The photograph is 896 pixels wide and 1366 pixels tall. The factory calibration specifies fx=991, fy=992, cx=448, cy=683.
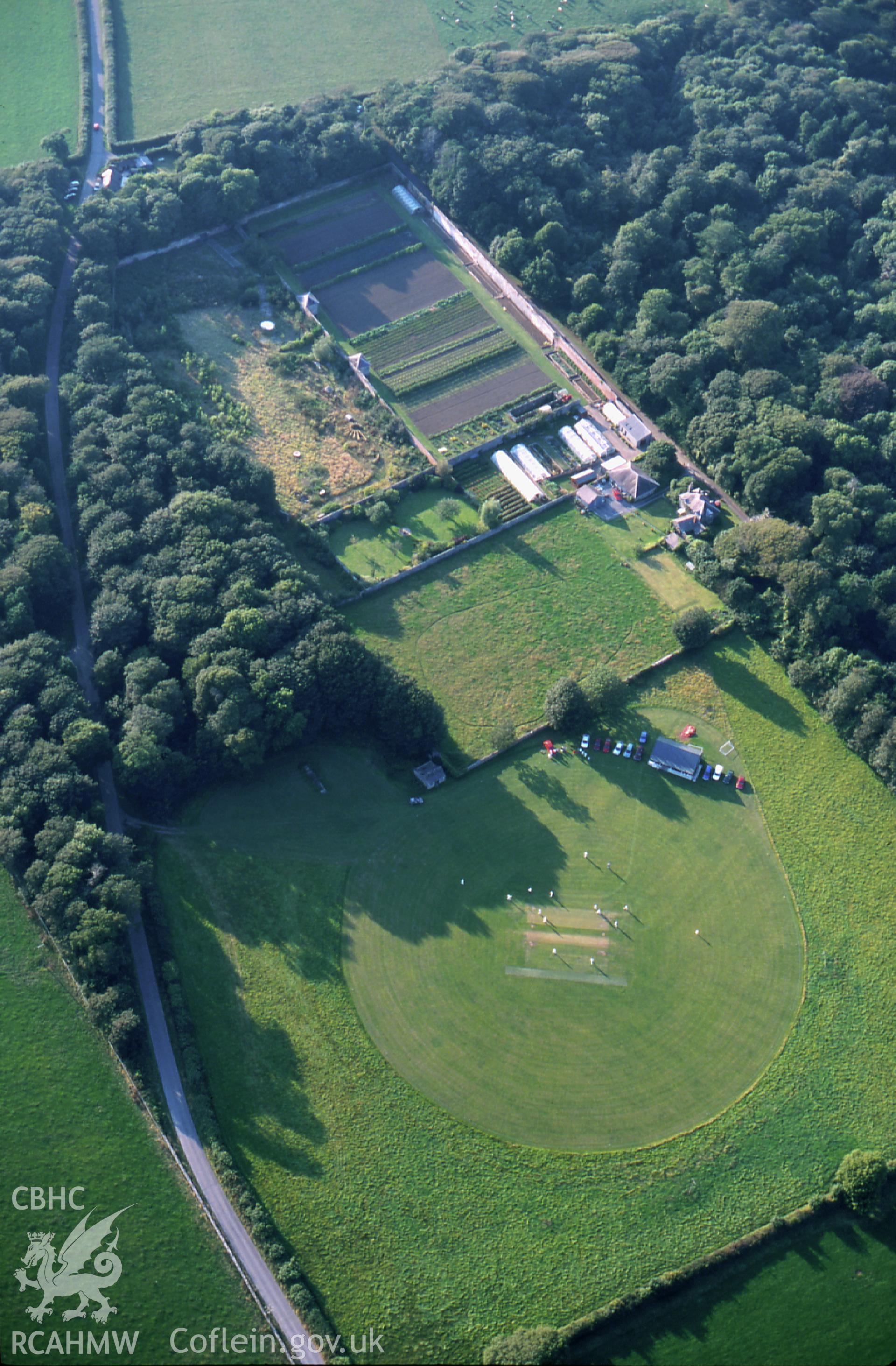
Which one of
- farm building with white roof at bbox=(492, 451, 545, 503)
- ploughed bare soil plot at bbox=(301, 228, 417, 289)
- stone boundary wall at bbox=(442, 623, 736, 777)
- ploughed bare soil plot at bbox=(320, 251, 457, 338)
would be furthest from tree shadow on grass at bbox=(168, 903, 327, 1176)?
ploughed bare soil plot at bbox=(301, 228, 417, 289)

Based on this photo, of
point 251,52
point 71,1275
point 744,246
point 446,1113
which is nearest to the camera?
point 71,1275

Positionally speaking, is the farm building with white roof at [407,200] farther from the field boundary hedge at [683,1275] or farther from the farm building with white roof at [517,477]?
the field boundary hedge at [683,1275]

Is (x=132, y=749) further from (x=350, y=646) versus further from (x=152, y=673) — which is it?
(x=350, y=646)

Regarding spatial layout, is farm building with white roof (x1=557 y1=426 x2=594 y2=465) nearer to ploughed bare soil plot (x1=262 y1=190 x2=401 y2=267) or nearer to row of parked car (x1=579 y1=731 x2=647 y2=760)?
row of parked car (x1=579 y1=731 x2=647 y2=760)

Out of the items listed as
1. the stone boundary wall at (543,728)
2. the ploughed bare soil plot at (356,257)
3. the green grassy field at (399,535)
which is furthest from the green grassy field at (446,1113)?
the ploughed bare soil plot at (356,257)

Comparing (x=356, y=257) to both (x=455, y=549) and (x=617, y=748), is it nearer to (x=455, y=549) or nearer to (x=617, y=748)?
(x=455, y=549)

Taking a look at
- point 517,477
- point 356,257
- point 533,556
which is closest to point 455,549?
point 533,556

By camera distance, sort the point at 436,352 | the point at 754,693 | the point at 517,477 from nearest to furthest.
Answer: the point at 754,693 < the point at 517,477 < the point at 436,352

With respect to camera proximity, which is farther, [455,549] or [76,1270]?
[455,549]

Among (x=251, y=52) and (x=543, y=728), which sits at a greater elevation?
(x=251, y=52)
